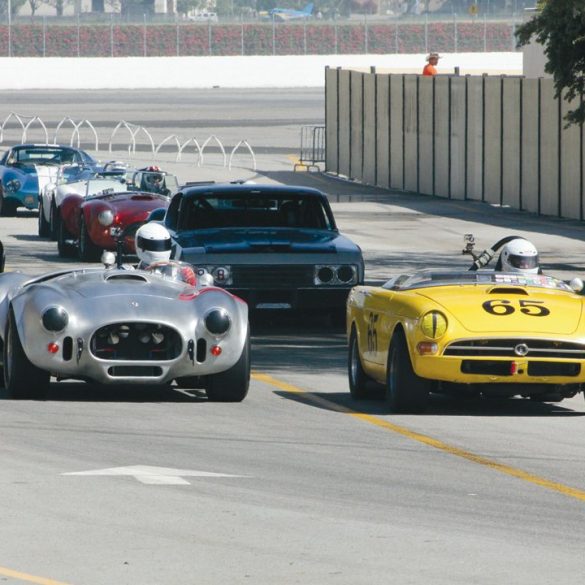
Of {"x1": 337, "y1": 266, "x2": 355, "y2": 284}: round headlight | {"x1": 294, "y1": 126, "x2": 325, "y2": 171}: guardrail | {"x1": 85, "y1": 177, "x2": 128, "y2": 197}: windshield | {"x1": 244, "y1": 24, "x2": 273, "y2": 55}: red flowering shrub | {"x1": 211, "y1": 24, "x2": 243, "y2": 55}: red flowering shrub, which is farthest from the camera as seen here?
{"x1": 244, "y1": 24, "x2": 273, "y2": 55}: red flowering shrub

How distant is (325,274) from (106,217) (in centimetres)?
683

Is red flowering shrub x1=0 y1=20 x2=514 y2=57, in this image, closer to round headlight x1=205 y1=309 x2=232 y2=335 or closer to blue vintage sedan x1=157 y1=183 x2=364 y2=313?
blue vintage sedan x1=157 y1=183 x2=364 y2=313

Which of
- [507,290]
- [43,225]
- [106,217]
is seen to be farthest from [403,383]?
[43,225]

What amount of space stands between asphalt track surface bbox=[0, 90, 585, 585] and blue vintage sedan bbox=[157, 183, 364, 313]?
1056 millimetres

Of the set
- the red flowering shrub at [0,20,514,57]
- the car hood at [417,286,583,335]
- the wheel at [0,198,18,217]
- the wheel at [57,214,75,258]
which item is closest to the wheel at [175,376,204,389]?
the car hood at [417,286,583,335]

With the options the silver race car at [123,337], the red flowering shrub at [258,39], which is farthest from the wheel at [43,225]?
the red flowering shrub at [258,39]

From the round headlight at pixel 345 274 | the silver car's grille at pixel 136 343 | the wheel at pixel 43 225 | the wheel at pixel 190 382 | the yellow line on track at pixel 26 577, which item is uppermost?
the silver car's grille at pixel 136 343

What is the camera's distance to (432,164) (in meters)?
40.7

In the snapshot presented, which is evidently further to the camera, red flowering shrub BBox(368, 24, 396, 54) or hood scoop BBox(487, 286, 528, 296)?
red flowering shrub BBox(368, 24, 396, 54)

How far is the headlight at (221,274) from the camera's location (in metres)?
17.1

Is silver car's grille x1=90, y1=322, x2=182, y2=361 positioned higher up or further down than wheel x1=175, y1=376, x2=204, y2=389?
higher up

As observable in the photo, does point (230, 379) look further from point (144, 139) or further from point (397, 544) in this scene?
point (144, 139)

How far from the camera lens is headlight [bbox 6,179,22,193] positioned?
3250cm

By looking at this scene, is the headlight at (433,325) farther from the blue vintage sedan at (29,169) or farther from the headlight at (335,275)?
the blue vintage sedan at (29,169)
